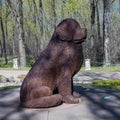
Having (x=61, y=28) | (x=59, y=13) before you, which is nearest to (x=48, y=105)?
(x=61, y=28)

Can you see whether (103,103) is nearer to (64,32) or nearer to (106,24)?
(64,32)

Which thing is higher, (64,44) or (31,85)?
(64,44)

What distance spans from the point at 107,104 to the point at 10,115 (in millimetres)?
1892

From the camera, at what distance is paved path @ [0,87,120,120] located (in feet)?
17.1

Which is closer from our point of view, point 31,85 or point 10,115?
point 10,115

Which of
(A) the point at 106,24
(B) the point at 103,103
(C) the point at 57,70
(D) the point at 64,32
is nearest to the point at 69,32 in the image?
(D) the point at 64,32

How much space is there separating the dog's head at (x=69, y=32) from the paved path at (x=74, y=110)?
1.30 meters

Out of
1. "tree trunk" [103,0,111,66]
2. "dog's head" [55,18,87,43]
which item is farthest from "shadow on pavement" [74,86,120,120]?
"tree trunk" [103,0,111,66]

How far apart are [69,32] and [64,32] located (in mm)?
109

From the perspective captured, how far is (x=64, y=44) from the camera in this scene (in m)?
6.20

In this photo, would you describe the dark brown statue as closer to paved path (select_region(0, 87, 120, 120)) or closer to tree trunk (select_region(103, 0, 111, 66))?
paved path (select_region(0, 87, 120, 120))

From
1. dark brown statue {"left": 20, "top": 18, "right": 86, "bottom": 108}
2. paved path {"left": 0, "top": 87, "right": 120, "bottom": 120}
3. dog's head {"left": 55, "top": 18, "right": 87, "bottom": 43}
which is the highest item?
dog's head {"left": 55, "top": 18, "right": 87, "bottom": 43}

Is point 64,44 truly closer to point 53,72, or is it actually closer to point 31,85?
point 53,72

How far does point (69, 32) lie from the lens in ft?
20.4
